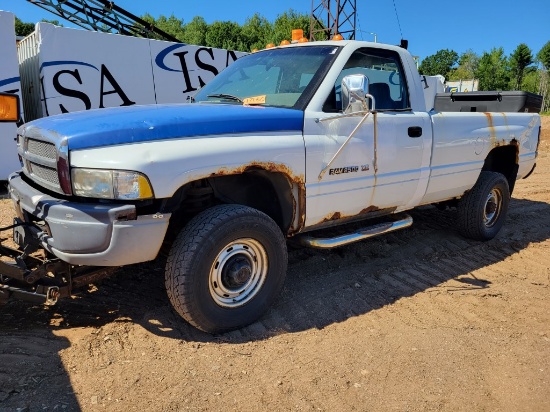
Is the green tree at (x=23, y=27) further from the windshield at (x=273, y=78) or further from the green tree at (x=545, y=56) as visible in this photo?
the windshield at (x=273, y=78)

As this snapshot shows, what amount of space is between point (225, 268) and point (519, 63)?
188 feet

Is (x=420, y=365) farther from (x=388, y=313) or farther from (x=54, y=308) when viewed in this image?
(x=54, y=308)

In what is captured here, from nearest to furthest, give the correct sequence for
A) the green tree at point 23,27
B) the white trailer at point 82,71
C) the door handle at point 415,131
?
the door handle at point 415,131 → the white trailer at point 82,71 → the green tree at point 23,27

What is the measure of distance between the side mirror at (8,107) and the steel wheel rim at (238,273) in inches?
80.0

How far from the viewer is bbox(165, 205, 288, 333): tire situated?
9.65 feet

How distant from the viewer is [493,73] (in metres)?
55.2

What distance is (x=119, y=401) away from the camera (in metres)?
2.49

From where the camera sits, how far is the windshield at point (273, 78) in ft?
12.2

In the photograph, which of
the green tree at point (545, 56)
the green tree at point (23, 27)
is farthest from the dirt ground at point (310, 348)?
the green tree at point (23, 27)

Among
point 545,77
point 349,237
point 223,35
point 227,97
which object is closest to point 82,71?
point 227,97

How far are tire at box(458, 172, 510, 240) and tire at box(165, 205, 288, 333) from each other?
2.89 meters

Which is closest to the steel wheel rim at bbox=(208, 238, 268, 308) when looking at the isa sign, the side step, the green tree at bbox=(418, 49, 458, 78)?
the side step

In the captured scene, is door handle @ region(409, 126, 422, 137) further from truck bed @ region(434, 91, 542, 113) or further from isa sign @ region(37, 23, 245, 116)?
isa sign @ region(37, 23, 245, 116)

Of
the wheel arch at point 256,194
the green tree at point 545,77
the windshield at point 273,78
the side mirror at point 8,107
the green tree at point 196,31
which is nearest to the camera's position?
the wheel arch at point 256,194
